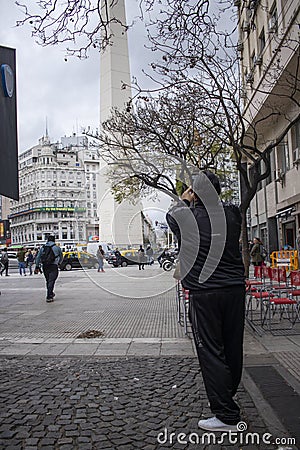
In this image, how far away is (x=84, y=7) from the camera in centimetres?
628

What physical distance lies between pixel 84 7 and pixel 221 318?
4.49 metres

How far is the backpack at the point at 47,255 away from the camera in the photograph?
43.9 ft

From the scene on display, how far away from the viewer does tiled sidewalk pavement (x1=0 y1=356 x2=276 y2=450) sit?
3.83 meters

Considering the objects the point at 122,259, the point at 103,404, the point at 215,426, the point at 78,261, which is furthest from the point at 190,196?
the point at 122,259

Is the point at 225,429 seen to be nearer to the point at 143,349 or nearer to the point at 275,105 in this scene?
the point at 143,349

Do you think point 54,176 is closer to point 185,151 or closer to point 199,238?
point 185,151

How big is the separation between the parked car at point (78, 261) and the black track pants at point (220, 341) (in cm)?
3246

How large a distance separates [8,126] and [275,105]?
60.1 ft

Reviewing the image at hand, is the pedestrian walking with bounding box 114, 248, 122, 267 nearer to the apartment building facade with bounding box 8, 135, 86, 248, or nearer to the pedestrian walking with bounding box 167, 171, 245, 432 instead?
the pedestrian walking with bounding box 167, 171, 245, 432

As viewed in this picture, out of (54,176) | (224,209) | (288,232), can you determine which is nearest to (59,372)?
(224,209)

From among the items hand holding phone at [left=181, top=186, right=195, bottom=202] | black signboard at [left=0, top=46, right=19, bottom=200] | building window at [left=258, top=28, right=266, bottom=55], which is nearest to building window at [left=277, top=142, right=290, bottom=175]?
building window at [left=258, top=28, right=266, bottom=55]

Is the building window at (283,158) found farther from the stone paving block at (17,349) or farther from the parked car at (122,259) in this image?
the stone paving block at (17,349)

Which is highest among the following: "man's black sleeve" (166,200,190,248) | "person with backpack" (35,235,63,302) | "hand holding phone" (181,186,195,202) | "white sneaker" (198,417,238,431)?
"hand holding phone" (181,186,195,202)

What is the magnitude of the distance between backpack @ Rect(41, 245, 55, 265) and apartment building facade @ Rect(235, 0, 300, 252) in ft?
27.2
